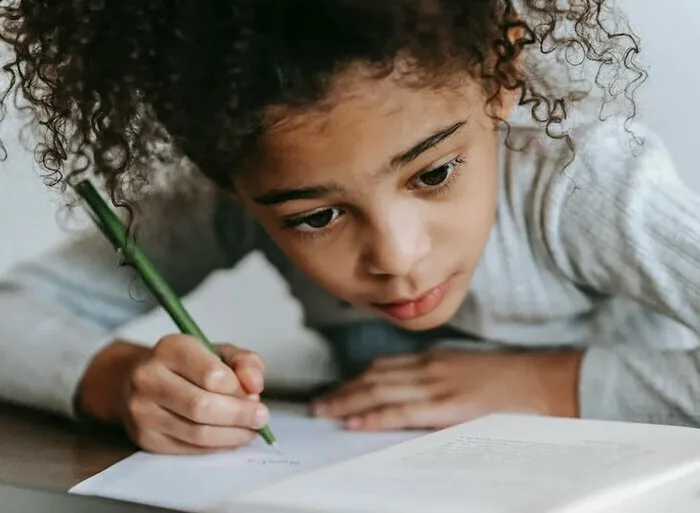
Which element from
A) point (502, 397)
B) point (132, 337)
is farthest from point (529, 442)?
point (132, 337)

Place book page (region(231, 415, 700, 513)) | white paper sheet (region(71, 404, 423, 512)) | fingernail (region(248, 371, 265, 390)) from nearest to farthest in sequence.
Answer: book page (region(231, 415, 700, 513)), white paper sheet (region(71, 404, 423, 512)), fingernail (region(248, 371, 265, 390))

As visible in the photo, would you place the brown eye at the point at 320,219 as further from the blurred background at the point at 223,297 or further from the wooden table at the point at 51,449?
the wooden table at the point at 51,449

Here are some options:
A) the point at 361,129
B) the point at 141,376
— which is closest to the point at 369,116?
the point at 361,129

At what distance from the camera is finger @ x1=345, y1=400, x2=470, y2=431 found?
2.18ft

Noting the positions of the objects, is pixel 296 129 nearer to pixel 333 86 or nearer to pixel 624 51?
pixel 333 86

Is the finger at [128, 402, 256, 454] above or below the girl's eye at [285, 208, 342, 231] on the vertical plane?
below

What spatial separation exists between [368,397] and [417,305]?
7 centimetres

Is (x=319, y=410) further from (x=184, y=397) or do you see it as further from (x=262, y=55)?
(x=262, y=55)

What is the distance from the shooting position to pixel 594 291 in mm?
647

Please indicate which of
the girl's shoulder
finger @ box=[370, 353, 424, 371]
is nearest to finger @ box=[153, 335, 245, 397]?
finger @ box=[370, 353, 424, 371]

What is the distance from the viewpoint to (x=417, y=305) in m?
0.68

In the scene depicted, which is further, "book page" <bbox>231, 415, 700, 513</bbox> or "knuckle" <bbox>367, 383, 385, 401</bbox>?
"knuckle" <bbox>367, 383, 385, 401</bbox>

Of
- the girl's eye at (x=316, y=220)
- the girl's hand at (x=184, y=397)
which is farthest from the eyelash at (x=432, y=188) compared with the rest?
the girl's hand at (x=184, y=397)

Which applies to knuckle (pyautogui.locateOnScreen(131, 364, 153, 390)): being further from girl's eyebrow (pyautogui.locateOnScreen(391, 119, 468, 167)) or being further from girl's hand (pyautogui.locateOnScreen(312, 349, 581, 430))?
girl's eyebrow (pyautogui.locateOnScreen(391, 119, 468, 167))
